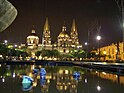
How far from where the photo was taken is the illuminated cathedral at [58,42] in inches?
6211

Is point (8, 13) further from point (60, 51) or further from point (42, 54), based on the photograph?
point (60, 51)

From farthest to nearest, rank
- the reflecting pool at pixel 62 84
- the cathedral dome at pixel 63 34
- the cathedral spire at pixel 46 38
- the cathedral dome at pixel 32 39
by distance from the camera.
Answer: the cathedral spire at pixel 46 38, the cathedral dome at pixel 32 39, the cathedral dome at pixel 63 34, the reflecting pool at pixel 62 84

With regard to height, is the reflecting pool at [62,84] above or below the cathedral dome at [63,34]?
below

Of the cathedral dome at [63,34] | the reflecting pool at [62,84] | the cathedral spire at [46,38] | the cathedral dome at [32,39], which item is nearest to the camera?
the reflecting pool at [62,84]

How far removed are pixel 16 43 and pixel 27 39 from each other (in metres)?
10.3

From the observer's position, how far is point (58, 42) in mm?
161375

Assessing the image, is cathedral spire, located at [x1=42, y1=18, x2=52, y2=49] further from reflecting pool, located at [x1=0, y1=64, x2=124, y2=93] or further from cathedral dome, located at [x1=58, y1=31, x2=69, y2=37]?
reflecting pool, located at [x1=0, y1=64, x2=124, y2=93]

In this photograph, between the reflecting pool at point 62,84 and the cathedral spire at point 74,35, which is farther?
the cathedral spire at point 74,35

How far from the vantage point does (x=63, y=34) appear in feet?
520

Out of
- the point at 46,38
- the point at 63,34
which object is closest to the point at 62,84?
the point at 63,34

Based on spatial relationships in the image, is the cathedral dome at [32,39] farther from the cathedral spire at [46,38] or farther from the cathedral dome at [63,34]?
the cathedral dome at [63,34]

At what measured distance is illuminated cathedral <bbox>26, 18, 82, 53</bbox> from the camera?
518ft

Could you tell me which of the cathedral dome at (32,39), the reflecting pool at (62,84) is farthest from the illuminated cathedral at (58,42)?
the reflecting pool at (62,84)

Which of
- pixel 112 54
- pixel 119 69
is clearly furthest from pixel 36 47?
pixel 119 69
